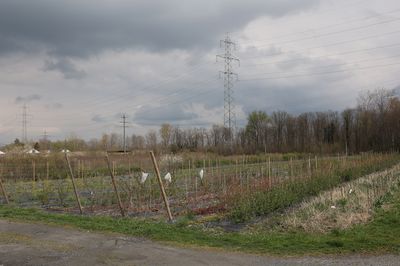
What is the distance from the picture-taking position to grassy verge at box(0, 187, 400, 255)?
8555mm

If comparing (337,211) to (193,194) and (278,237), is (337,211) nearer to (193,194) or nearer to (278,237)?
(278,237)

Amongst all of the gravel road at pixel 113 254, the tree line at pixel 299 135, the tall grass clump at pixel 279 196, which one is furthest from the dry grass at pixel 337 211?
the tree line at pixel 299 135

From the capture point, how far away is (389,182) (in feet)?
63.8

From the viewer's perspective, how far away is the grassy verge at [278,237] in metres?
8.55

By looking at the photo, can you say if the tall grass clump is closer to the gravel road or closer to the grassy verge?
the grassy verge

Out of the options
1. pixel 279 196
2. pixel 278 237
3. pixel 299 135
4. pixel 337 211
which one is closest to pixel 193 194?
pixel 279 196

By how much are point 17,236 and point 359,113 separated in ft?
234

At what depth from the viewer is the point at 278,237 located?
9.71 metres

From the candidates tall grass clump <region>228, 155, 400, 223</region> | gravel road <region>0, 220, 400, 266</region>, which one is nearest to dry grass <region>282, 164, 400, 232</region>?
tall grass clump <region>228, 155, 400, 223</region>

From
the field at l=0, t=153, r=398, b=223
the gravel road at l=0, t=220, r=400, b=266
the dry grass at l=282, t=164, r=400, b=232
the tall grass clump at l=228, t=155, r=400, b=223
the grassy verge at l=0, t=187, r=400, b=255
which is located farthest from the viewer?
the field at l=0, t=153, r=398, b=223

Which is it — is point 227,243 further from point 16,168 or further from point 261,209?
point 16,168

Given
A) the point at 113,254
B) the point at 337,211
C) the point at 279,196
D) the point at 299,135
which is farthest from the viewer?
the point at 299,135

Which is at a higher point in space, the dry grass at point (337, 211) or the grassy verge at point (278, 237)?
the dry grass at point (337, 211)

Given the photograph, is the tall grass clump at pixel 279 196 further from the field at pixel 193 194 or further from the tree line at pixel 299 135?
the tree line at pixel 299 135
